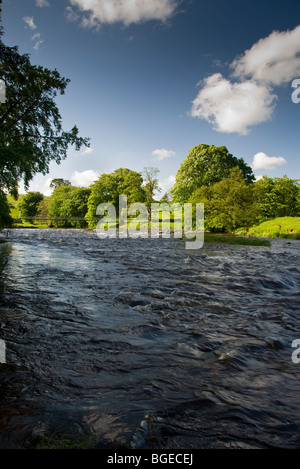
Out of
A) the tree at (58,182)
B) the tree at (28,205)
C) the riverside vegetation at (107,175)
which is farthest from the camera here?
the tree at (58,182)

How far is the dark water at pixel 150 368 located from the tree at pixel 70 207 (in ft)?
253

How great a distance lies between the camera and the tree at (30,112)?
1538cm

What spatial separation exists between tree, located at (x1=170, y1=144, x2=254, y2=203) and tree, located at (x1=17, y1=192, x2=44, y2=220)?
7042 cm

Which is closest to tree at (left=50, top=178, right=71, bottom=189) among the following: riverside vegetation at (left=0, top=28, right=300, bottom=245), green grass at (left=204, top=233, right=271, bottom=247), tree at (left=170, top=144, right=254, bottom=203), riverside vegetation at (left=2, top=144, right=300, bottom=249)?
riverside vegetation at (left=2, top=144, right=300, bottom=249)

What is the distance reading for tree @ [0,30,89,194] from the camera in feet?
50.5

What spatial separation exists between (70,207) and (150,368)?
287 feet

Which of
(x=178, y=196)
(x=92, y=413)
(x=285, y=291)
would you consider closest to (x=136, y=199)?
(x=178, y=196)

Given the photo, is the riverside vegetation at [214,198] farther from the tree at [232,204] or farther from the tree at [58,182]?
the tree at [58,182]

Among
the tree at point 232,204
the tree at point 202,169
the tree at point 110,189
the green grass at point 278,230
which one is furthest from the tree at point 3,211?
the tree at point 110,189

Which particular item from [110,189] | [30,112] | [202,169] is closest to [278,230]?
[202,169]

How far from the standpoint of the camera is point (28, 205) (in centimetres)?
9738

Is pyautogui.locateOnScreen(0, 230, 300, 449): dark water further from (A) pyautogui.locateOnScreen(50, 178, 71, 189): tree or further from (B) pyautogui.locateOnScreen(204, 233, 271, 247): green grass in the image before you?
(A) pyautogui.locateOnScreen(50, 178, 71, 189): tree

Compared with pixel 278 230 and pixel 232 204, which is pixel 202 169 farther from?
pixel 278 230
